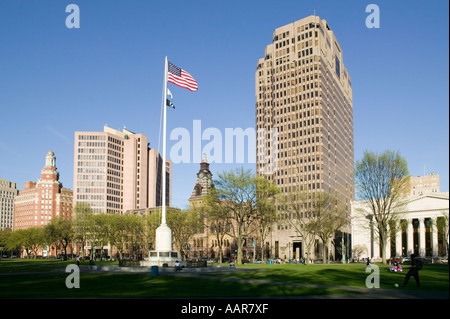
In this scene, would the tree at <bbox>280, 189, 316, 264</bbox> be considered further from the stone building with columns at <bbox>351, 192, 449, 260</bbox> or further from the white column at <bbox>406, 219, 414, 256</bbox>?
the white column at <bbox>406, 219, 414, 256</bbox>

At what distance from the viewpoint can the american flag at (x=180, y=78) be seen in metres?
57.6

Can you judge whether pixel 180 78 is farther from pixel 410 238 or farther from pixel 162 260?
pixel 410 238

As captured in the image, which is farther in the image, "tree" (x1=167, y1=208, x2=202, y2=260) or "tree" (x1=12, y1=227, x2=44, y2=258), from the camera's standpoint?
"tree" (x1=12, y1=227, x2=44, y2=258)

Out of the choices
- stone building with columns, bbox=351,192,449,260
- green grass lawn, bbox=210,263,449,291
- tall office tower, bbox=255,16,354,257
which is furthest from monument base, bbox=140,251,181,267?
tall office tower, bbox=255,16,354,257

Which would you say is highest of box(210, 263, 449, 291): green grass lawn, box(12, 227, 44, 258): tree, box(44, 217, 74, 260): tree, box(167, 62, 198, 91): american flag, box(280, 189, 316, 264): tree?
box(167, 62, 198, 91): american flag

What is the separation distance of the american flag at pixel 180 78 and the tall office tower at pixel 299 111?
350ft

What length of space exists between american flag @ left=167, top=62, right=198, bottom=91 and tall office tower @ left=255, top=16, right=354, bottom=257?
106798 millimetres

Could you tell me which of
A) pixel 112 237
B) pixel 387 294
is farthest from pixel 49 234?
pixel 387 294

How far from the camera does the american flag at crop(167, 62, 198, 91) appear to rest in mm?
57594

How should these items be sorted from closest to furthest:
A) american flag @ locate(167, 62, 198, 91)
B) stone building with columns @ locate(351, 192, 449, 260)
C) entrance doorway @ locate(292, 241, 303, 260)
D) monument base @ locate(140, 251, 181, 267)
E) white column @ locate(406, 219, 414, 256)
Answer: american flag @ locate(167, 62, 198, 91) → monument base @ locate(140, 251, 181, 267) → stone building with columns @ locate(351, 192, 449, 260) → white column @ locate(406, 219, 414, 256) → entrance doorway @ locate(292, 241, 303, 260)

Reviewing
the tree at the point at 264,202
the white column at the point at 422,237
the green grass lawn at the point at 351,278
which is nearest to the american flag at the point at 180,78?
the green grass lawn at the point at 351,278

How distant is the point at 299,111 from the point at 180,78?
4665 inches

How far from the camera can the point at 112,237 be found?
132875 millimetres

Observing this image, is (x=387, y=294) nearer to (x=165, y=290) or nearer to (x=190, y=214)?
(x=165, y=290)
